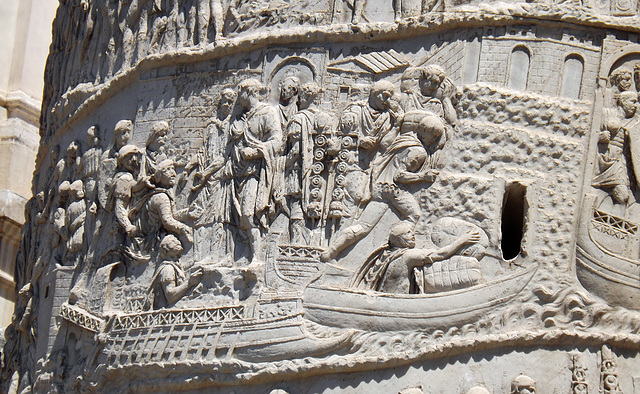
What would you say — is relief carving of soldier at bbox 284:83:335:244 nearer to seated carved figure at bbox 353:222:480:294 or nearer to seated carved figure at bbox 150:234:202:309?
seated carved figure at bbox 353:222:480:294

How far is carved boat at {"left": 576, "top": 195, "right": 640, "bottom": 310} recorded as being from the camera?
1216cm

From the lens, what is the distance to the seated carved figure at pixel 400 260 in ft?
39.7

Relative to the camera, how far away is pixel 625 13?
12945mm

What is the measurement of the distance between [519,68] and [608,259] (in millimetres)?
1875

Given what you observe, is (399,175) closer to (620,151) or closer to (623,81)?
(620,151)

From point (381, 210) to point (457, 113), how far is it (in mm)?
1118

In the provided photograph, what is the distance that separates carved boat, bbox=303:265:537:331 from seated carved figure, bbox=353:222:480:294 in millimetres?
131

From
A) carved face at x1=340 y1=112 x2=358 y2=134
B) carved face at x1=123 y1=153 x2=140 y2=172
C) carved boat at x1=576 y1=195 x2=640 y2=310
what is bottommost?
carved boat at x1=576 y1=195 x2=640 y2=310

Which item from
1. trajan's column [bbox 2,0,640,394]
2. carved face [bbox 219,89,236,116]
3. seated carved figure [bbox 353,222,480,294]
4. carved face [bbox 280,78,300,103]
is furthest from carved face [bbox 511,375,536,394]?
carved face [bbox 219,89,236,116]

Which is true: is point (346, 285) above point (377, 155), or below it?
below

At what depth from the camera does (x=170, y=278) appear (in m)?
12.8

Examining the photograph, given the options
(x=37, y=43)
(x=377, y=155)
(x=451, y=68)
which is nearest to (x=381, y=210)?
(x=377, y=155)

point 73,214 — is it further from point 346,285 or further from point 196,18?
point 346,285

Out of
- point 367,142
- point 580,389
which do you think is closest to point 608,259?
point 580,389
